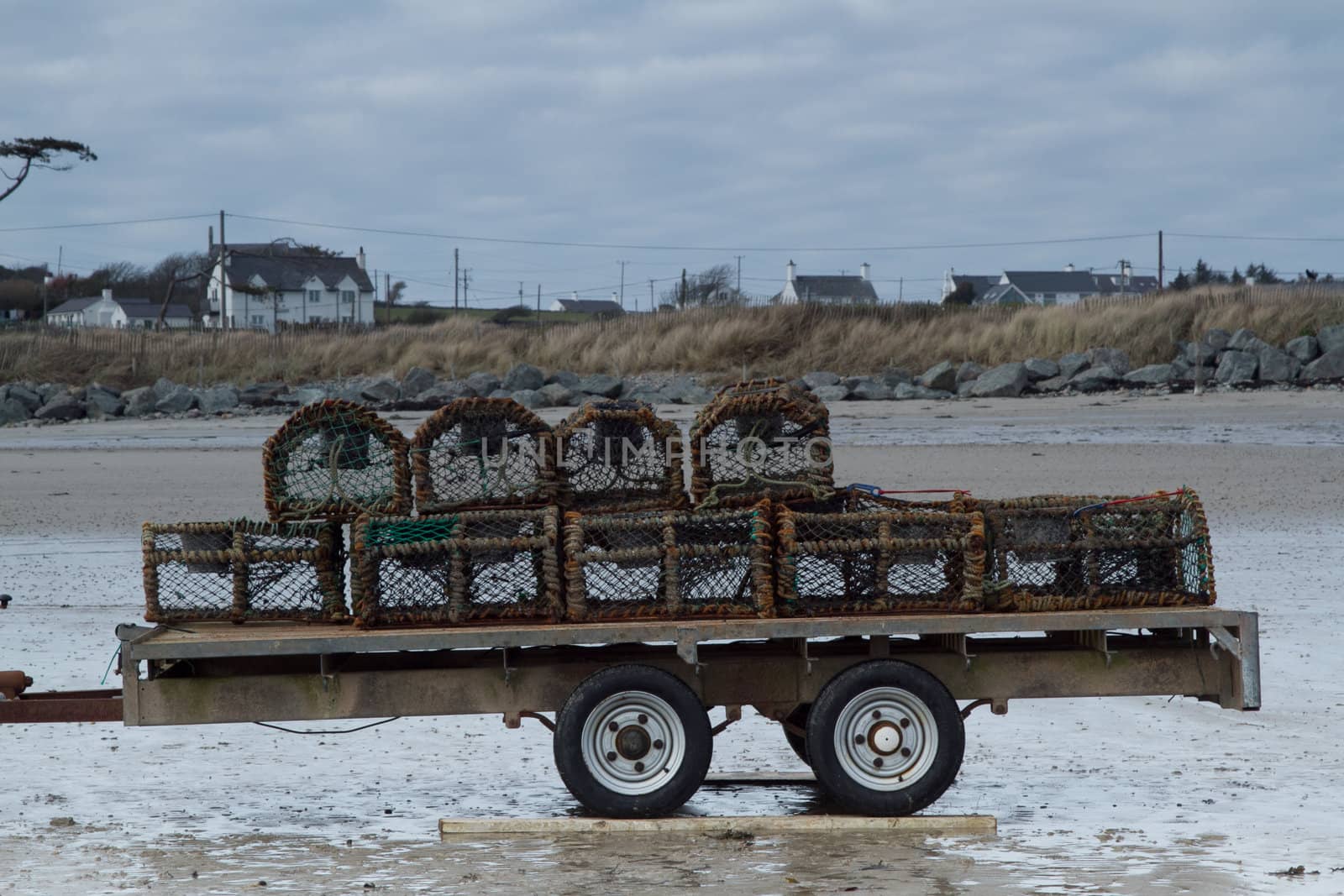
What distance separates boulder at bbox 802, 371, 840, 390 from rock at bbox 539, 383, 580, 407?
451 cm

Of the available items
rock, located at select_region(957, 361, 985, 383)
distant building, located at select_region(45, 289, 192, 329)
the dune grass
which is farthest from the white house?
rock, located at select_region(957, 361, 985, 383)

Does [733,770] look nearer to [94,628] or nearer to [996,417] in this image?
[94,628]

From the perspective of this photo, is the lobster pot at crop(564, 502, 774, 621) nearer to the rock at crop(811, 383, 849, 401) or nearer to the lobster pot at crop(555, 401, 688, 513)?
the lobster pot at crop(555, 401, 688, 513)

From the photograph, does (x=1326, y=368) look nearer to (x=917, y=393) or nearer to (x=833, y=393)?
(x=917, y=393)

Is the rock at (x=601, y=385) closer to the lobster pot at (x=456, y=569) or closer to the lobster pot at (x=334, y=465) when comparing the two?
the lobster pot at (x=334, y=465)

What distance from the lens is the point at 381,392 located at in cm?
3066

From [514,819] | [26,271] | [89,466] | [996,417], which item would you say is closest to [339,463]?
[514,819]

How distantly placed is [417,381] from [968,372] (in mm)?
11358

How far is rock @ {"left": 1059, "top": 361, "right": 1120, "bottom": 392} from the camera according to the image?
2886cm

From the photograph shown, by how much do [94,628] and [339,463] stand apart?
432cm

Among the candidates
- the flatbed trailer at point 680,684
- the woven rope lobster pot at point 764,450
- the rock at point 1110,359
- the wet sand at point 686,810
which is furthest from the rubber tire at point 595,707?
the rock at point 1110,359

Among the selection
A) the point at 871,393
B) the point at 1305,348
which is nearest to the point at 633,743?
the point at 871,393

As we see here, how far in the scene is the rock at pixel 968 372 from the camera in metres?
30.5

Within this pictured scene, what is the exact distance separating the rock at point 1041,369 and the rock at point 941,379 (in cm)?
141
